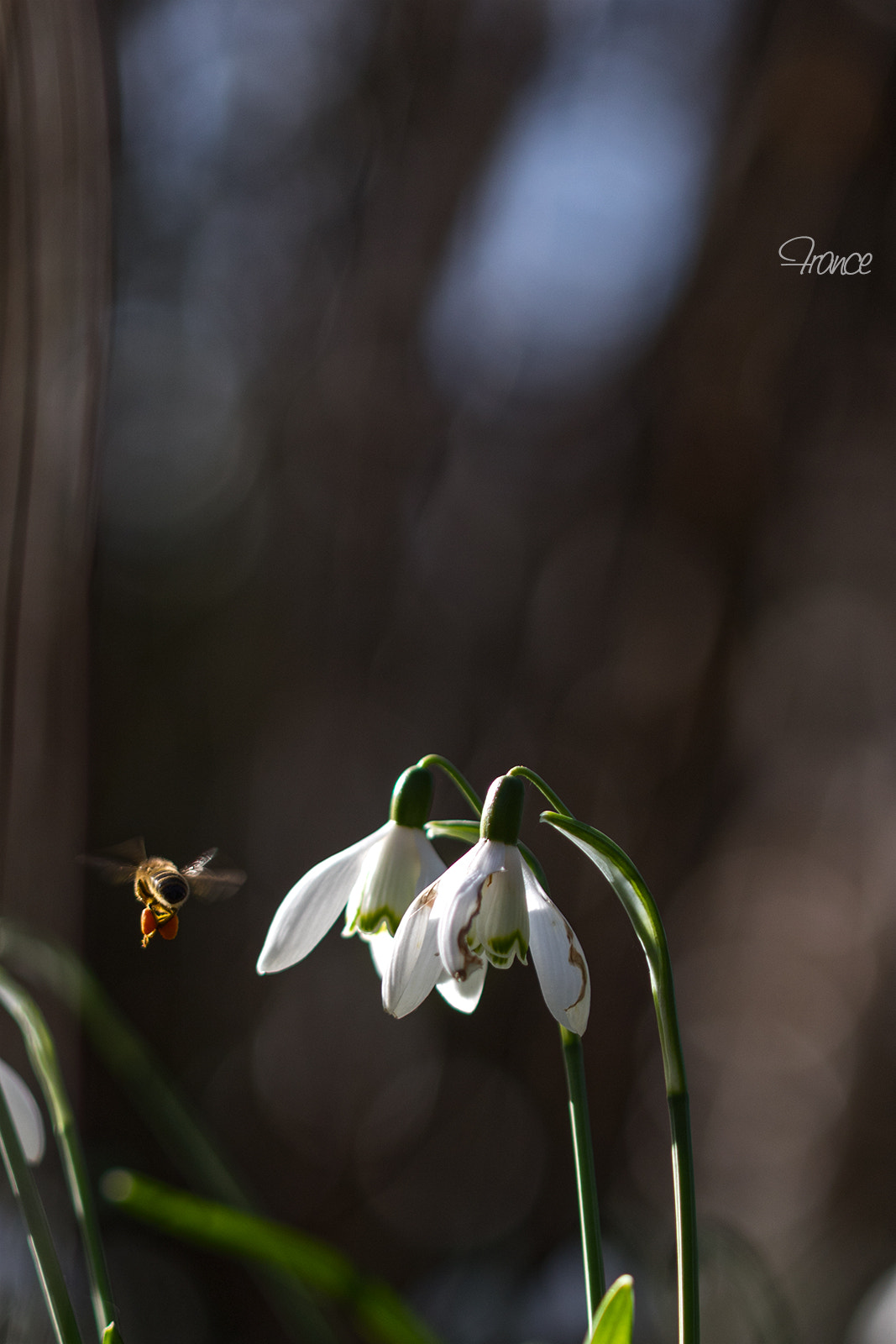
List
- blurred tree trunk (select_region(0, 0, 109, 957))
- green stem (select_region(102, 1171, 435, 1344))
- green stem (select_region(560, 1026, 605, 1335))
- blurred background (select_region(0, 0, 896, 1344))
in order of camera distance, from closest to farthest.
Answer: green stem (select_region(102, 1171, 435, 1344)) < green stem (select_region(560, 1026, 605, 1335)) < blurred tree trunk (select_region(0, 0, 109, 957)) < blurred background (select_region(0, 0, 896, 1344))

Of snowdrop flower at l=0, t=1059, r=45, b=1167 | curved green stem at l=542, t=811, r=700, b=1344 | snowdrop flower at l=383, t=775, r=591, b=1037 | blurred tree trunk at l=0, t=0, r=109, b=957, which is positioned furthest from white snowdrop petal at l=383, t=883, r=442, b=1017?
blurred tree trunk at l=0, t=0, r=109, b=957

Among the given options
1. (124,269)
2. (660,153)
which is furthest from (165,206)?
(660,153)

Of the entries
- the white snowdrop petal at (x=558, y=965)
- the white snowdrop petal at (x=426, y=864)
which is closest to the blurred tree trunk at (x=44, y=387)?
the white snowdrop petal at (x=426, y=864)

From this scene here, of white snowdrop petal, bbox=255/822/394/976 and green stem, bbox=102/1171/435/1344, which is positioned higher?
white snowdrop petal, bbox=255/822/394/976

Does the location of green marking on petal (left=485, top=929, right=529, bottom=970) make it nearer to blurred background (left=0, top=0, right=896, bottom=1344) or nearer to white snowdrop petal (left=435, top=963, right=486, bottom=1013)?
white snowdrop petal (left=435, top=963, right=486, bottom=1013)

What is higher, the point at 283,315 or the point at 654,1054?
the point at 283,315

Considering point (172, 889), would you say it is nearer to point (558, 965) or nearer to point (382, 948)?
point (382, 948)

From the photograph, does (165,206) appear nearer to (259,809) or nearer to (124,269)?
(124,269)
